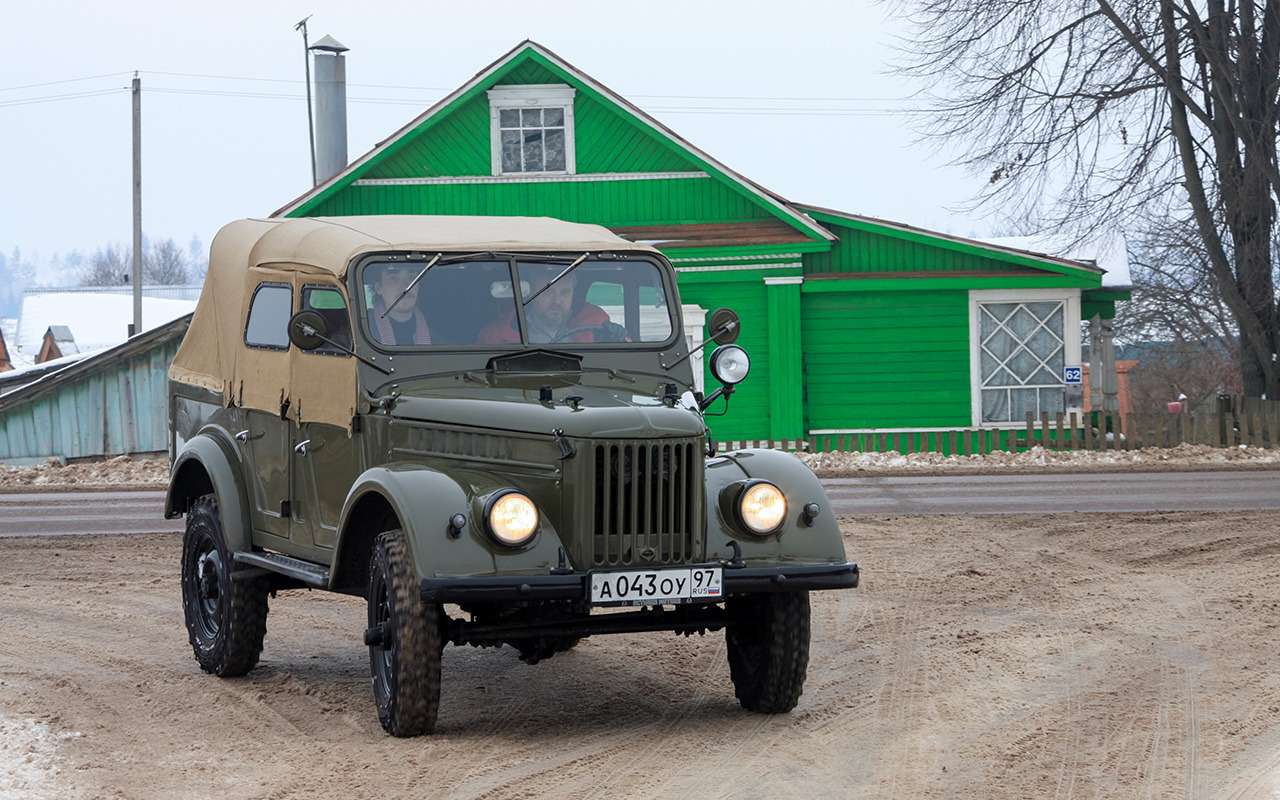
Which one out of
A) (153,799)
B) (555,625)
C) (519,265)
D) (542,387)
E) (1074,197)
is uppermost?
(1074,197)

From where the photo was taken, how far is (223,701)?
343 inches

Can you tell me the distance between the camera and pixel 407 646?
290 inches

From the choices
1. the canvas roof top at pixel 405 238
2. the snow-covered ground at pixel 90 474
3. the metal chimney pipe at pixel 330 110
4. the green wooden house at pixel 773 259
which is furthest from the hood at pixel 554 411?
the metal chimney pipe at pixel 330 110

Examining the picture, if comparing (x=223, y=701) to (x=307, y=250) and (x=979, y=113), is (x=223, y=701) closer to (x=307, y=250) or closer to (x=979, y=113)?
(x=307, y=250)

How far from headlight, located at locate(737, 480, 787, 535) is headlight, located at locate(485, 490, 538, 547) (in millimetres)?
921

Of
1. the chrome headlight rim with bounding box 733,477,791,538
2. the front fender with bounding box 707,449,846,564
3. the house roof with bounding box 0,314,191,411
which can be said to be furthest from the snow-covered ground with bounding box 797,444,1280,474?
the chrome headlight rim with bounding box 733,477,791,538

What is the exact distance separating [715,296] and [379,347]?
19.6 meters

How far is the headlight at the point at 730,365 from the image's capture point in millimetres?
8523

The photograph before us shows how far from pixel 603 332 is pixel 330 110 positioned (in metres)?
24.3

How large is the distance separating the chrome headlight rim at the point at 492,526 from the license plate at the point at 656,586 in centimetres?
29

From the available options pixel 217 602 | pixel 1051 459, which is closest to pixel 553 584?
pixel 217 602

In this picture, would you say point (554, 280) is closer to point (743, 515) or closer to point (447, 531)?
point (743, 515)

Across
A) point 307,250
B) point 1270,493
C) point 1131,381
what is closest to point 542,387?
point 307,250

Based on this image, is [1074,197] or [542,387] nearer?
[542,387]
